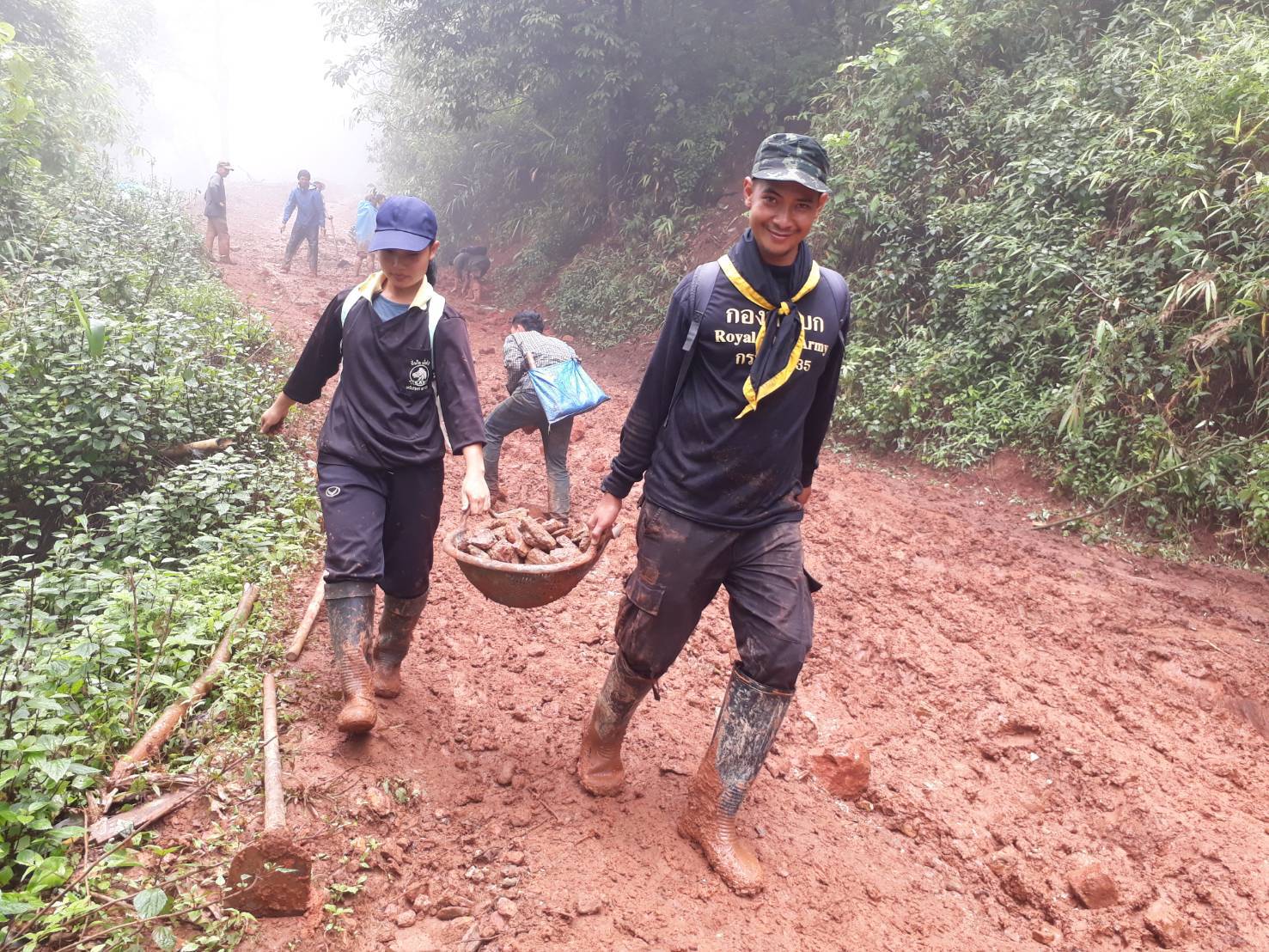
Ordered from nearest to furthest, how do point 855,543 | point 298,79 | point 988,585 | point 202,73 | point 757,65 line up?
point 988,585 → point 855,543 → point 757,65 → point 202,73 → point 298,79

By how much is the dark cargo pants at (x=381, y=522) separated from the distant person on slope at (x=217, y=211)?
44.4 ft

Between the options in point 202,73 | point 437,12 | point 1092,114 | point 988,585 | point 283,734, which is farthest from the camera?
point 202,73

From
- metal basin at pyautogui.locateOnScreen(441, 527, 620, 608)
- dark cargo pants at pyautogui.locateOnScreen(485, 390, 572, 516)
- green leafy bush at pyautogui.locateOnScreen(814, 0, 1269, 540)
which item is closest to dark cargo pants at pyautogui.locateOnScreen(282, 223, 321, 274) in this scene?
green leafy bush at pyautogui.locateOnScreen(814, 0, 1269, 540)

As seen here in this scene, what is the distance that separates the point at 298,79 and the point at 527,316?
7498 cm

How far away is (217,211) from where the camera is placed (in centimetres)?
1442

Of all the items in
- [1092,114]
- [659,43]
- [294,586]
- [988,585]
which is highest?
[659,43]

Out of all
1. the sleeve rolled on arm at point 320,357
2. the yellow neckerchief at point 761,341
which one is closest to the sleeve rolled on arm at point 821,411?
the yellow neckerchief at point 761,341

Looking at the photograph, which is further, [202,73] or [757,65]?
[202,73]

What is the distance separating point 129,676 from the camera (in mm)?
3229

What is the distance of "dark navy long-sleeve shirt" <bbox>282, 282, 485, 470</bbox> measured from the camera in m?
3.01

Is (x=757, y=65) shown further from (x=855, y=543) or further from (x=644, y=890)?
(x=644, y=890)

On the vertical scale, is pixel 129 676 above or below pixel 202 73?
below

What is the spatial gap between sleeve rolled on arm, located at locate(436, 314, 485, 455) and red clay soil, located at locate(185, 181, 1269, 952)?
1.30m

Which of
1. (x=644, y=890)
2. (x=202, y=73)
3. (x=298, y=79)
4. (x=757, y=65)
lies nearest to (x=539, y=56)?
(x=757, y=65)
